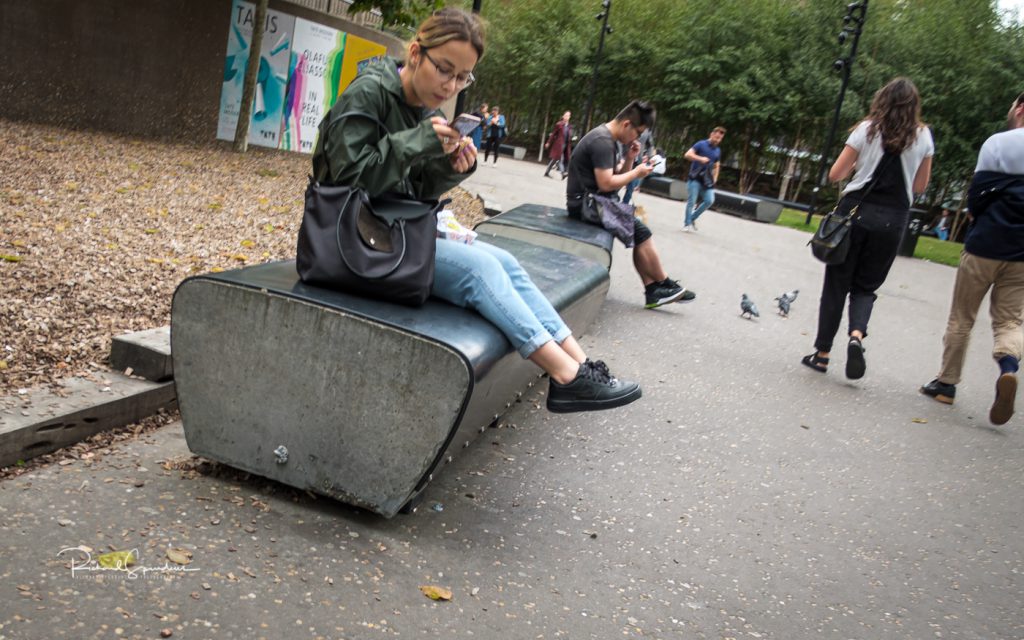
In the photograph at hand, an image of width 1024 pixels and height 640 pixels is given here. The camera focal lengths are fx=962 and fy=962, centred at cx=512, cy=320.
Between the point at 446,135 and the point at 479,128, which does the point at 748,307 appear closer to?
the point at 479,128

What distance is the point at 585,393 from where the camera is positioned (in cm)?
381

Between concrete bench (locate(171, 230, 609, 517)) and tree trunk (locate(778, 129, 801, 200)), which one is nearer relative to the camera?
concrete bench (locate(171, 230, 609, 517))

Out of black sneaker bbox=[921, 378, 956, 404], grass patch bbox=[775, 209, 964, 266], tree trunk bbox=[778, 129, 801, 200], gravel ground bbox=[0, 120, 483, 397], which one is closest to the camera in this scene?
gravel ground bbox=[0, 120, 483, 397]

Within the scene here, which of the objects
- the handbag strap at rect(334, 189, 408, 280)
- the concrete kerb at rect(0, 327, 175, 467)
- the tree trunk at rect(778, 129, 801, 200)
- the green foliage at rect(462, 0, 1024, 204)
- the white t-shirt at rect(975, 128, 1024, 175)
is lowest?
the concrete kerb at rect(0, 327, 175, 467)

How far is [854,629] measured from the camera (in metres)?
3.25

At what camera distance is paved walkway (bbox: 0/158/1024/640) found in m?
2.77

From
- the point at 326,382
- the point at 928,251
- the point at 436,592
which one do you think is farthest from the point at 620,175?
the point at 928,251

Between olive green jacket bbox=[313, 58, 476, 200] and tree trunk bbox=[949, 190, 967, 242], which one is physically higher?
tree trunk bbox=[949, 190, 967, 242]

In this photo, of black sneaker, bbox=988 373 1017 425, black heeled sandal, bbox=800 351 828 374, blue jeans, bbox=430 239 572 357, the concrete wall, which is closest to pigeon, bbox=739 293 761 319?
black heeled sandal, bbox=800 351 828 374

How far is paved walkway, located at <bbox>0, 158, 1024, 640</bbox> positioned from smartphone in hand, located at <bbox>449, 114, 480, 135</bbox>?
4.67ft

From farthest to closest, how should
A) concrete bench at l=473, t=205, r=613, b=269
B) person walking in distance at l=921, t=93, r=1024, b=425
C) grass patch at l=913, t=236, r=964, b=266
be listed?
grass patch at l=913, t=236, r=964, b=266 < concrete bench at l=473, t=205, r=613, b=269 < person walking in distance at l=921, t=93, r=1024, b=425

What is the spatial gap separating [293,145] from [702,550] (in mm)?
16457

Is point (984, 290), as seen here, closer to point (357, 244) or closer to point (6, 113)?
point (357, 244)

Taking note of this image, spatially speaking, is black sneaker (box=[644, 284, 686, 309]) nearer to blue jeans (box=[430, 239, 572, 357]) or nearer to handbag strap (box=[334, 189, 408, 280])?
blue jeans (box=[430, 239, 572, 357])
